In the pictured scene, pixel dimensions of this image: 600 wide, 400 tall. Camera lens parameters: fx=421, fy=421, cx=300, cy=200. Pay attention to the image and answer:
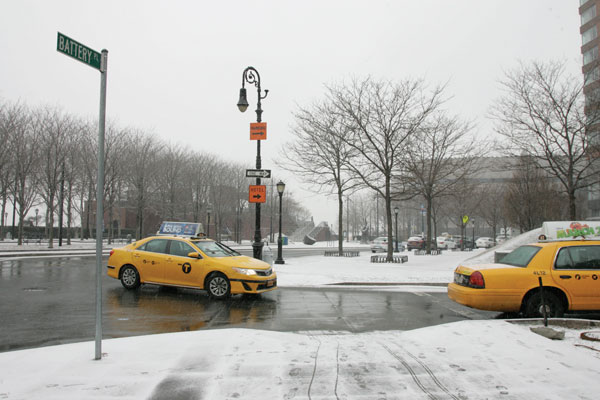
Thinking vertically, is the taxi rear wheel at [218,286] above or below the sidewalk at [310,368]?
above

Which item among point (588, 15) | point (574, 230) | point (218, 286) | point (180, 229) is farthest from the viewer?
point (588, 15)

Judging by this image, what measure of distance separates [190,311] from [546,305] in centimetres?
669

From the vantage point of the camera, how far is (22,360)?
4957 millimetres

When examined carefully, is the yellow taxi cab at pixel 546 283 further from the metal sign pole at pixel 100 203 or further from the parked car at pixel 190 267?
the metal sign pole at pixel 100 203

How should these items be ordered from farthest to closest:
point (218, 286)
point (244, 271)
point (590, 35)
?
point (590, 35)
point (218, 286)
point (244, 271)

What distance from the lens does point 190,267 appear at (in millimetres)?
10305

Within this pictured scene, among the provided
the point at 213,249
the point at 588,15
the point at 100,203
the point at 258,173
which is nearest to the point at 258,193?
the point at 258,173

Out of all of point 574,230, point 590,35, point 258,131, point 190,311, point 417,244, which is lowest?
point 190,311

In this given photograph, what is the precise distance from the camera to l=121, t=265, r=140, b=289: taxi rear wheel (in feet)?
36.4

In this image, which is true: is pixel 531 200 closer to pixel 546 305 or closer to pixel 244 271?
pixel 546 305

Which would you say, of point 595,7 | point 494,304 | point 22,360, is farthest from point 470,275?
point 595,7

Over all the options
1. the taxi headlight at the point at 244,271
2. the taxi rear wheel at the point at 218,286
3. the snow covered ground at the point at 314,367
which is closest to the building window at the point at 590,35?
the snow covered ground at the point at 314,367

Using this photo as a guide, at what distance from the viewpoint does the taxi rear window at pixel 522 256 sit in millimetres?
7778

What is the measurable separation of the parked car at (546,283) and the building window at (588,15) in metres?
53.0
